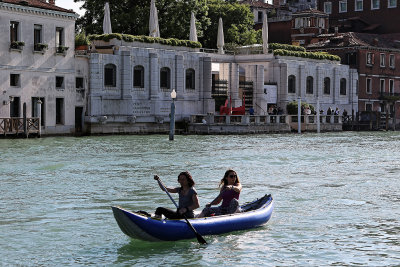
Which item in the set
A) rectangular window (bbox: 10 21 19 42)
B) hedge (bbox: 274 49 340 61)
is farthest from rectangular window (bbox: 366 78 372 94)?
rectangular window (bbox: 10 21 19 42)

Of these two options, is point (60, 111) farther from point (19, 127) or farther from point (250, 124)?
point (250, 124)

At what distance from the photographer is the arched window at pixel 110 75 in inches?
2277

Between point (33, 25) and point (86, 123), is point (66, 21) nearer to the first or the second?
point (33, 25)

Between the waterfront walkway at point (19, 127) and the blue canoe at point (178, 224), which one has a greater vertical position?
the waterfront walkway at point (19, 127)

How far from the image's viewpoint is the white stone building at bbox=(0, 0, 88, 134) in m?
51.6

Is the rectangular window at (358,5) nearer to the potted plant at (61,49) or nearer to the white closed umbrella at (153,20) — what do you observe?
the white closed umbrella at (153,20)

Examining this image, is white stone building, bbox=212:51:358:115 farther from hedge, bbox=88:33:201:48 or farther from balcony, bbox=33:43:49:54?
balcony, bbox=33:43:49:54

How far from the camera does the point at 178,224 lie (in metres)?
16.4

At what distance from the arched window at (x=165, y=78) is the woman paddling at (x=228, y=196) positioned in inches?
1753

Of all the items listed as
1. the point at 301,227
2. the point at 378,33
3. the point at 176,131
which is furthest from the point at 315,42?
the point at 301,227

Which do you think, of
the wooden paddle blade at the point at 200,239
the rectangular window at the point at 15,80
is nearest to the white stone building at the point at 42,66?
the rectangular window at the point at 15,80

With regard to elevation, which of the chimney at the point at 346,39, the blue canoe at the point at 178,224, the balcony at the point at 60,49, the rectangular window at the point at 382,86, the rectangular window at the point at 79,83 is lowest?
the blue canoe at the point at 178,224

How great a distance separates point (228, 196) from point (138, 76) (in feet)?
142

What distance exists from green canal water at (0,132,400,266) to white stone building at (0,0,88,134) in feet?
37.1
